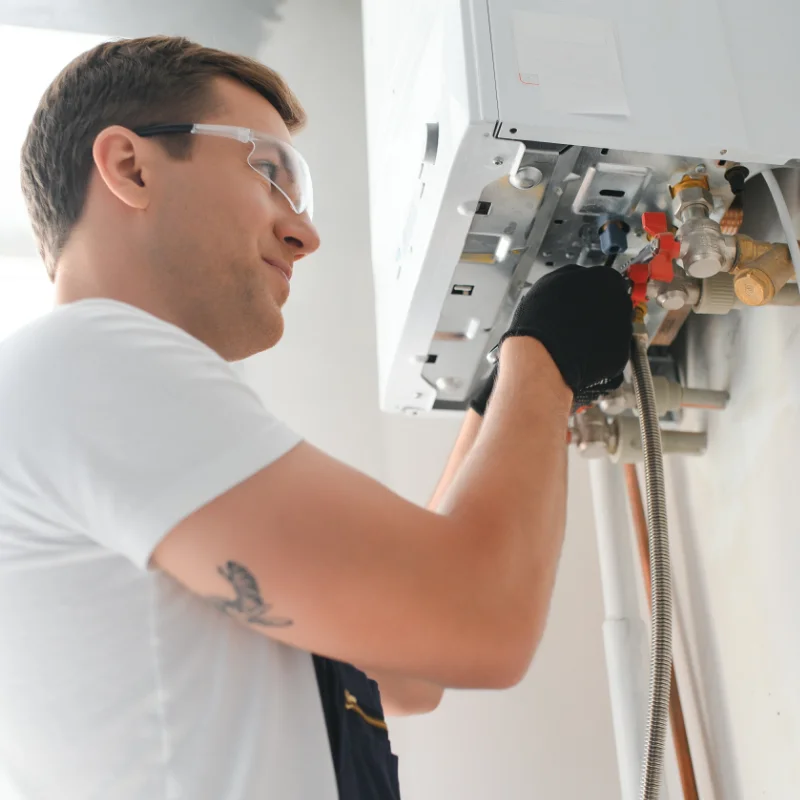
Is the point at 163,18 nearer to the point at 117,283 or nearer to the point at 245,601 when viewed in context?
the point at 117,283

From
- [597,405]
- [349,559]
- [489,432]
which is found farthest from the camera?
[597,405]

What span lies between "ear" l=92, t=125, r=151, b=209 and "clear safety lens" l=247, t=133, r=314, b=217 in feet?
0.30

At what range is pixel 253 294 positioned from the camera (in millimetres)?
690

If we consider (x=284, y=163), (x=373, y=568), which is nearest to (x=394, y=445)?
A: (x=284, y=163)

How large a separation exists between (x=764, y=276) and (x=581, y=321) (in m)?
0.17

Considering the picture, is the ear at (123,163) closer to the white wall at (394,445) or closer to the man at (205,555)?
the man at (205,555)

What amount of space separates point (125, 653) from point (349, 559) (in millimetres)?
165

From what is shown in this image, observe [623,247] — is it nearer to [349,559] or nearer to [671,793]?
[349,559]

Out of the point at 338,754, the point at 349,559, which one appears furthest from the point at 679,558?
the point at 349,559

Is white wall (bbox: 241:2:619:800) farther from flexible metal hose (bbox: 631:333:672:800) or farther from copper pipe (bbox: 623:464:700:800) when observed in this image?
flexible metal hose (bbox: 631:333:672:800)

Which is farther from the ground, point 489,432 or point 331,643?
point 489,432

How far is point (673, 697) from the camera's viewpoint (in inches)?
39.4

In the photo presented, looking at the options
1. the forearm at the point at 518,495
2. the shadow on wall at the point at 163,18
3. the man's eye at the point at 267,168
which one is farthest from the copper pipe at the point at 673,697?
the shadow on wall at the point at 163,18

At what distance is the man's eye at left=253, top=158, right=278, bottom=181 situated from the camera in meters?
0.74
